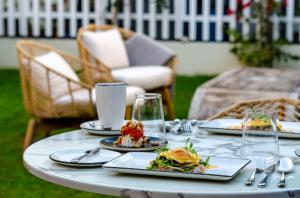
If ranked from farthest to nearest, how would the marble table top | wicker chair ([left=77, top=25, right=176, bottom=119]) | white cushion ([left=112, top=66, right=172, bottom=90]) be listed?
1. white cushion ([left=112, top=66, right=172, bottom=90])
2. wicker chair ([left=77, top=25, right=176, bottom=119])
3. the marble table top

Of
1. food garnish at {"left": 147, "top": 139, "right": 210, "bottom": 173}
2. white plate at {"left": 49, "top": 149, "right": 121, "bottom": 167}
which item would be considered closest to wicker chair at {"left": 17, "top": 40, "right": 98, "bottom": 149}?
A: white plate at {"left": 49, "top": 149, "right": 121, "bottom": 167}

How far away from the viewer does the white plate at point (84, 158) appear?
1.82 m

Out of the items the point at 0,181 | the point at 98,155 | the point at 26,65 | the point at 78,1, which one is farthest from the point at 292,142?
the point at 78,1

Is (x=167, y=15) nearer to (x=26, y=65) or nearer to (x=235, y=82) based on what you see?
(x=235, y=82)

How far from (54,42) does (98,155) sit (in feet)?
25.2

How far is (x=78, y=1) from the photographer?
9.42m

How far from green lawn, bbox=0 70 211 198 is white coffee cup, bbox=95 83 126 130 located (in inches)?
71.9

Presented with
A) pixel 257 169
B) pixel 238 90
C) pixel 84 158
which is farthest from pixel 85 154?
pixel 238 90

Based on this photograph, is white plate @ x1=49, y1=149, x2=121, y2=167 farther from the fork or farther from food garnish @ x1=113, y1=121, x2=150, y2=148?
the fork

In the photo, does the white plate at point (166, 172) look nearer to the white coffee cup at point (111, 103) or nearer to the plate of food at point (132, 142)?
the plate of food at point (132, 142)

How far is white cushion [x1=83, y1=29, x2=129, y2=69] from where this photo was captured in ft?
20.0

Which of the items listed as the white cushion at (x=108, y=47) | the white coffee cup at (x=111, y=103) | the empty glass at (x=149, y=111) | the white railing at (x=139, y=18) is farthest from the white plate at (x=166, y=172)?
the white railing at (x=139, y=18)

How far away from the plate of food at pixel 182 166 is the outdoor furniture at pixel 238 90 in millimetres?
3506

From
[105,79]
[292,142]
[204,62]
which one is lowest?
[204,62]
